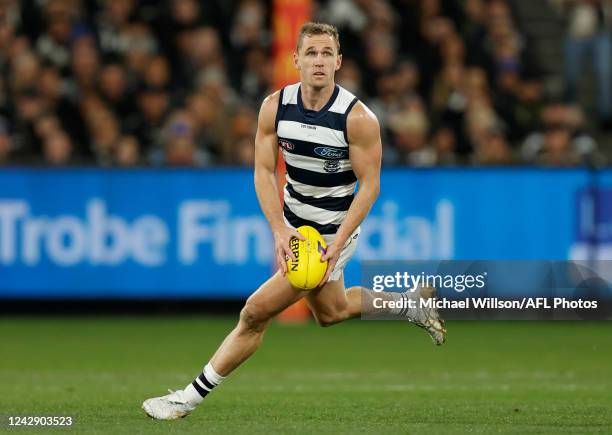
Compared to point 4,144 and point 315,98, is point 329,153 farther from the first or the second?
point 4,144

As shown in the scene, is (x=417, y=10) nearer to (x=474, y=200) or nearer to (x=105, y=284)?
(x=474, y=200)

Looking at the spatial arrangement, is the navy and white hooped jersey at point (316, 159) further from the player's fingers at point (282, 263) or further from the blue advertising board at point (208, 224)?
the blue advertising board at point (208, 224)

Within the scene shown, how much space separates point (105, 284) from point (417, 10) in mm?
5912

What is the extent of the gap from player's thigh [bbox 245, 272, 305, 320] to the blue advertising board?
23.8ft

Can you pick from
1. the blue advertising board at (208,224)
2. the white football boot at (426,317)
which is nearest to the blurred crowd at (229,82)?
the blue advertising board at (208,224)

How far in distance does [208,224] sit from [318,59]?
25.3 feet

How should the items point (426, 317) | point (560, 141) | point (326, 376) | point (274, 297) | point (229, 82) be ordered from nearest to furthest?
1. point (274, 297)
2. point (426, 317)
3. point (326, 376)
4. point (560, 141)
5. point (229, 82)

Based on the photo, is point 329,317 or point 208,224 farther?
point 208,224

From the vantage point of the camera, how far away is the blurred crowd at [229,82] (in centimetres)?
1659

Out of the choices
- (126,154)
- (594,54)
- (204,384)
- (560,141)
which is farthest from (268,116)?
(594,54)

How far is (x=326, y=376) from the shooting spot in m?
11.7

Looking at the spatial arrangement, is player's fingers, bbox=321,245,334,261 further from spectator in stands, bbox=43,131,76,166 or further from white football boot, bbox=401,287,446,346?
spectator in stands, bbox=43,131,76,166

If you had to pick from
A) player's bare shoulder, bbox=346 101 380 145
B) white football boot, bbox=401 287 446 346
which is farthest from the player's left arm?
white football boot, bbox=401 287 446 346

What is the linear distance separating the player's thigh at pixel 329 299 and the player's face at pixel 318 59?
1.25m
